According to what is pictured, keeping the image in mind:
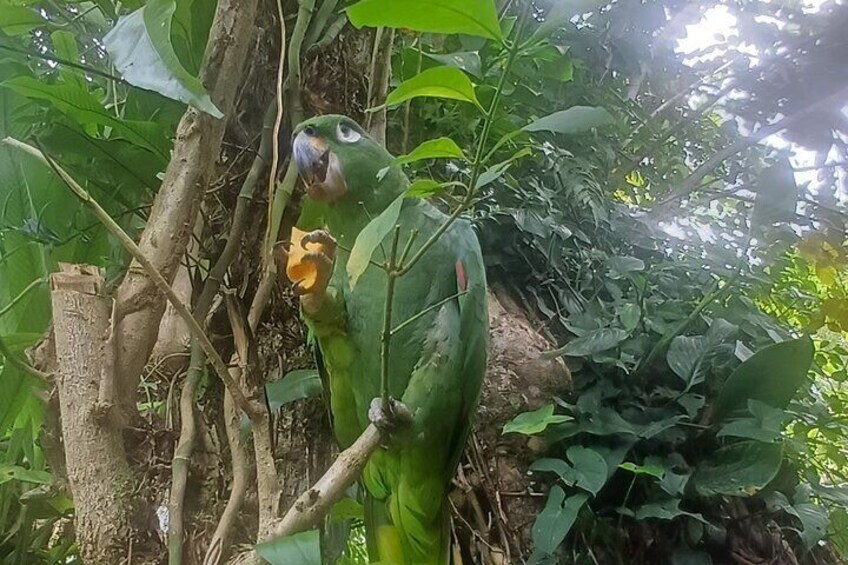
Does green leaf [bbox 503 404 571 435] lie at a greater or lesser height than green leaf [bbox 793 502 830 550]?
greater

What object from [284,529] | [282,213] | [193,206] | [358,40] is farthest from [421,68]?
[284,529]

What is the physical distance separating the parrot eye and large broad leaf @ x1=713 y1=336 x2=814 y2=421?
0.57 metres

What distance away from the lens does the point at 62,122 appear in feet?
2.21

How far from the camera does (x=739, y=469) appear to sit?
895mm

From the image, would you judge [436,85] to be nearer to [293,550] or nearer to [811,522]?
[293,550]

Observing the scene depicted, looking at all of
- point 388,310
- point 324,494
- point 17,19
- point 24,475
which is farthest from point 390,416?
point 17,19

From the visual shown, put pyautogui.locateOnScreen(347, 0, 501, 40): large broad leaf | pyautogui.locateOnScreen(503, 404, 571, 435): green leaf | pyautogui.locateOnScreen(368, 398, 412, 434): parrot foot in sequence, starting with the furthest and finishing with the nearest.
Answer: pyautogui.locateOnScreen(503, 404, 571, 435): green leaf → pyautogui.locateOnScreen(368, 398, 412, 434): parrot foot → pyautogui.locateOnScreen(347, 0, 501, 40): large broad leaf

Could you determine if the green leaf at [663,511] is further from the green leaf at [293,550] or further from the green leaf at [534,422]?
the green leaf at [293,550]

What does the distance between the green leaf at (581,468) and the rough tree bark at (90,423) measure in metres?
0.52

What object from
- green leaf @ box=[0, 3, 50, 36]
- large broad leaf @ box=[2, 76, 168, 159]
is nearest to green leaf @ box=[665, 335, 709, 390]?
large broad leaf @ box=[2, 76, 168, 159]

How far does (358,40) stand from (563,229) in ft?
1.55

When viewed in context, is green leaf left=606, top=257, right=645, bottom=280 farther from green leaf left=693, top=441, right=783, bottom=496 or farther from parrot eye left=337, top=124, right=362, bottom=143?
parrot eye left=337, top=124, right=362, bottom=143

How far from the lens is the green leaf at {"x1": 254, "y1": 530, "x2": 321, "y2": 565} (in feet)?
1.58

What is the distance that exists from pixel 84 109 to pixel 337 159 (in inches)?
9.2
